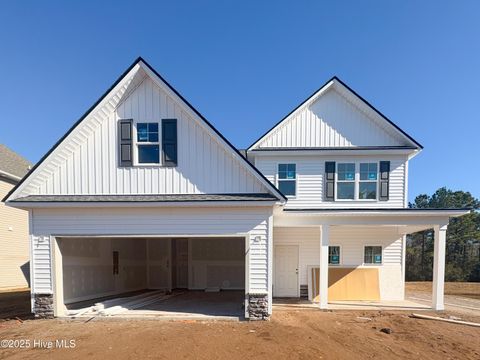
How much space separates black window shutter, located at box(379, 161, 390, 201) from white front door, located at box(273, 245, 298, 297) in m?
4.56

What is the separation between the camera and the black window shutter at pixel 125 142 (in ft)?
27.1

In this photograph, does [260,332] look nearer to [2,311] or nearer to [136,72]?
[136,72]

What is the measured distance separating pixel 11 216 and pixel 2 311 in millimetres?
9069

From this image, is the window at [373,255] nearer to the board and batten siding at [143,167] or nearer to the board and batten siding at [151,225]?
the board and batten siding at [151,225]

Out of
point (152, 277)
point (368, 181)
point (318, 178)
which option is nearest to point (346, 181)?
point (368, 181)

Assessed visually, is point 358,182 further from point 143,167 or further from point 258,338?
point 143,167

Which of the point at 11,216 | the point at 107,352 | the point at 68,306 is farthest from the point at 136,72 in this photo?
the point at 11,216

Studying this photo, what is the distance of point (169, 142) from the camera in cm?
825

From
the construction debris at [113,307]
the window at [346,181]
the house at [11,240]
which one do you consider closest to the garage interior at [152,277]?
the construction debris at [113,307]

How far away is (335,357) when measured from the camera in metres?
5.56

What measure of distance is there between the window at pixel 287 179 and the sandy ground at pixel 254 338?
5140 millimetres

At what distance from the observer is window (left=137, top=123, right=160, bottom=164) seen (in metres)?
8.34

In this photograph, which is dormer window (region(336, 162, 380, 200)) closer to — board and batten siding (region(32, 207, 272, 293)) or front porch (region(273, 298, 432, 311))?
front porch (region(273, 298, 432, 311))

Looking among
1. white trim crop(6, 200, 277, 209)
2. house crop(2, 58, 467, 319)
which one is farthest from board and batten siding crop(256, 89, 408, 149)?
white trim crop(6, 200, 277, 209)
